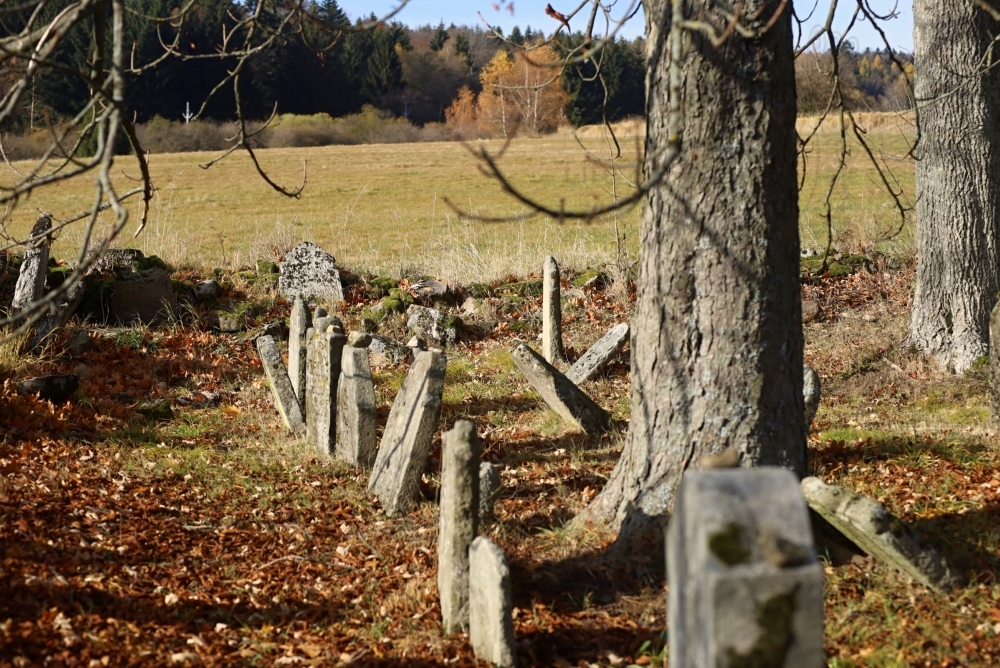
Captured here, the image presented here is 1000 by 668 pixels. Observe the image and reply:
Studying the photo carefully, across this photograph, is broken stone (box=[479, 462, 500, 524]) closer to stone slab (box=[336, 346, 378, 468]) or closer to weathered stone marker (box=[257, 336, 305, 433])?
stone slab (box=[336, 346, 378, 468])

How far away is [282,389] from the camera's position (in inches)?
309

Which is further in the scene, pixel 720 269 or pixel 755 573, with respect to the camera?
pixel 720 269

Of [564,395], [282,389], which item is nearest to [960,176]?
[564,395]

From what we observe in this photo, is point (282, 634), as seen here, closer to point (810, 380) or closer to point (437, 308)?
point (810, 380)

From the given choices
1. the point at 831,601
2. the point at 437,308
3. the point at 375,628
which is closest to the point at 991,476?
the point at 831,601

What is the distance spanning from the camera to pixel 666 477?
492 centimetres

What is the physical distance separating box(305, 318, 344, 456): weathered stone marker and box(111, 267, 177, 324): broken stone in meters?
4.36

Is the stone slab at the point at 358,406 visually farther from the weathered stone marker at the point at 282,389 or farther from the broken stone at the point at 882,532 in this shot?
the broken stone at the point at 882,532

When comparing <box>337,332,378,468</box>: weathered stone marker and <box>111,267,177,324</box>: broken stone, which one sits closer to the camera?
<box>337,332,378,468</box>: weathered stone marker

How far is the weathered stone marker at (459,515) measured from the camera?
431 cm

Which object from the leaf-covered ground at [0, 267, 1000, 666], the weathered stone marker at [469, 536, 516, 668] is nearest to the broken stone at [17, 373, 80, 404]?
the leaf-covered ground at [0, 267, 1000, 666]

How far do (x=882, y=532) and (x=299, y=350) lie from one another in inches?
216

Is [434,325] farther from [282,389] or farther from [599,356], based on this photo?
[282,389]

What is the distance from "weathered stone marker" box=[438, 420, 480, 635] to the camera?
4.31m
